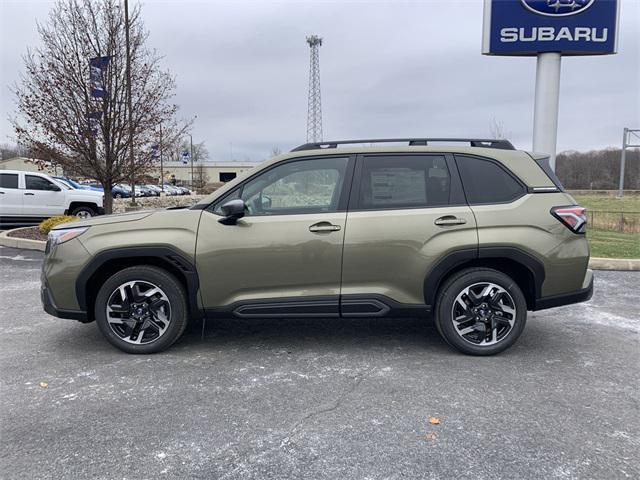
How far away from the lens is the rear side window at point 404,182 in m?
4.10

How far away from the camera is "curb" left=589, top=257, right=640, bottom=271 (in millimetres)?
7797

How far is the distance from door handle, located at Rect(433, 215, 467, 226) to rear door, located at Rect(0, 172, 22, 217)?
12793 millimetres

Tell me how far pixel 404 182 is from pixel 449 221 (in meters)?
0.51

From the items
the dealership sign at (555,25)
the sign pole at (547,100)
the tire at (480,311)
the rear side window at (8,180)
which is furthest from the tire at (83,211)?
the tire at (480,311)

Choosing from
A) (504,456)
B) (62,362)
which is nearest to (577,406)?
(504,456)

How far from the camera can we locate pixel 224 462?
8.46 feet

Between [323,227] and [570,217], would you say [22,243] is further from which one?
[570,217]

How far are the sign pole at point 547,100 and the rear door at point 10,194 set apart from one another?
13.2 meters

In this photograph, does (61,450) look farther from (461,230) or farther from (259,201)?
(461,230)

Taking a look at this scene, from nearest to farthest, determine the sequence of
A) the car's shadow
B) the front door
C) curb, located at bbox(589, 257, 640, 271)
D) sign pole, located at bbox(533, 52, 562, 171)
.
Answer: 1. the front door
2. the car's shadow
3. curb, located at bbox(589, 257, 640, 271)
4. sign pole, located at bbox(533, 52, 562, 171)

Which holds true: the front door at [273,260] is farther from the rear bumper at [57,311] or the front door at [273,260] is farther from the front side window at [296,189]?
the rear bumper at [57,311]

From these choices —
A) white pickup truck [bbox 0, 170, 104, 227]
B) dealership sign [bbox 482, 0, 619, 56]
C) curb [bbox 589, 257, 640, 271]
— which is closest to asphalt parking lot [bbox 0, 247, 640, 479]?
curb [bbox 589, 257, 640, 271]

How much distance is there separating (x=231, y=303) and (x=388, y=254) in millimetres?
1368

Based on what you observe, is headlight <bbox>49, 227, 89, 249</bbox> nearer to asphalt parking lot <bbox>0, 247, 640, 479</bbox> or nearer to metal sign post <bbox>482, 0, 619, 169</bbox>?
asphalt parking lot <bbox>0, 247, 640, 479</bbox>
